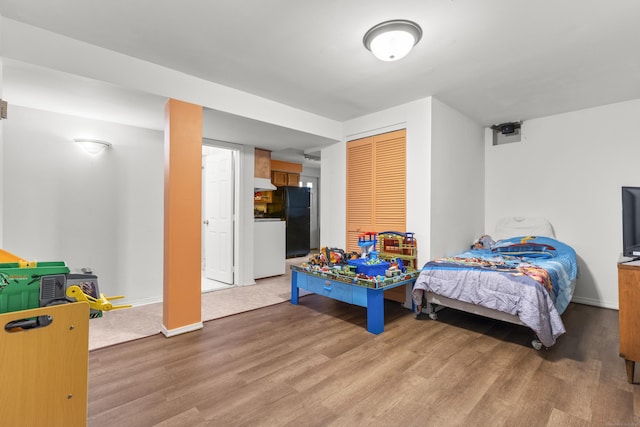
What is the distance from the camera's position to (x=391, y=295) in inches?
145

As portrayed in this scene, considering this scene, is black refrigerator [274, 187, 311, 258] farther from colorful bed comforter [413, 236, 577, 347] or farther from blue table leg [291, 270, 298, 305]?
colorful bed comforter [413, 236, 577, 347]

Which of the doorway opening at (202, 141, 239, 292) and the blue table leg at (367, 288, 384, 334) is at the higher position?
the doorway opening at (202, 141, 239, 292)

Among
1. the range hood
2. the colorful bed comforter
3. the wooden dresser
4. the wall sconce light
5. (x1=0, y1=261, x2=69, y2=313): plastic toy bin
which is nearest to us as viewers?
(x1=0, y1=261, x2=69, y2=313): plastic toy bin

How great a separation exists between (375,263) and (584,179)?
2.99m

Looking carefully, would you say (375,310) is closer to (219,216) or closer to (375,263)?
(375,263)

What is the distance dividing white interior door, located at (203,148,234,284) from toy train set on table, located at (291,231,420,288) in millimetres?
1621

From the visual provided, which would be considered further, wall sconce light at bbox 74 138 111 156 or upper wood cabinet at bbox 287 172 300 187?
upper wood cabinet at bbox 287 172 300 187

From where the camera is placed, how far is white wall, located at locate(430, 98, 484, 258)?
3439 millimetres

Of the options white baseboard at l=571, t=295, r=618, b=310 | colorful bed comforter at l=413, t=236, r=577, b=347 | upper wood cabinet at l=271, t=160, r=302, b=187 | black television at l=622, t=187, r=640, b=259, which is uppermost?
upper wood cabinet at l=271, t=160, r=302, b=187

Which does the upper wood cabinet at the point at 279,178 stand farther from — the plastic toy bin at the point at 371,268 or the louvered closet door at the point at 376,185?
the plastic toy bin at the point at 371,268

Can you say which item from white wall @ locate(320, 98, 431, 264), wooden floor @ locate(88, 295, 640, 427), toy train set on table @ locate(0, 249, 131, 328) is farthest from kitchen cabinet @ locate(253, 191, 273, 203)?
toy train set on table @ locate(0, 249, 131, 328)

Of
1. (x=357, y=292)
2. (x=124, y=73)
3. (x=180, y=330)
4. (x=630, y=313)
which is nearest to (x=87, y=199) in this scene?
(x=124, y=73)

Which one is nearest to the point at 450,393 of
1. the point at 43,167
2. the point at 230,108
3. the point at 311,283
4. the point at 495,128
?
the point at 311,283

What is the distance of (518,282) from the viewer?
241 cm
